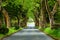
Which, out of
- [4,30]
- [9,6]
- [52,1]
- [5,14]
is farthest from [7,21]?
[4,30]

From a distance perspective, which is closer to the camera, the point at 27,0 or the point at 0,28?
the point at 0,28

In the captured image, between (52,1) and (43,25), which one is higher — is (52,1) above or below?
above

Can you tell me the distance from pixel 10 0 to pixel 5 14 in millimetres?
7129

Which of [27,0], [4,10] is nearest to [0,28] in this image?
[4,10]

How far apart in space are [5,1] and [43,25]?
1765cm

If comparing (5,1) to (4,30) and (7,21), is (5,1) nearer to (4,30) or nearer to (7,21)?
(4,30)

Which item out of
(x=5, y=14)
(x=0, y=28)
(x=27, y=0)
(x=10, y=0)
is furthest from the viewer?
(x=27, y=0)

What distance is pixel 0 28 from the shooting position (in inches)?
1273

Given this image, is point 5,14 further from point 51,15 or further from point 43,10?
point 51,15

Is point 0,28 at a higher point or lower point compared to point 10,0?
lower

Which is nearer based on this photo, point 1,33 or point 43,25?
point 1,33

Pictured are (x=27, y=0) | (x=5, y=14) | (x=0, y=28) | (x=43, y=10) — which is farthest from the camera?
(x=27, y=0)

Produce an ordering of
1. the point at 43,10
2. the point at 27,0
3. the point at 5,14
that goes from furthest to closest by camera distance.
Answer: the point at 27,0 → the point at 43,10 → the point at 5,14

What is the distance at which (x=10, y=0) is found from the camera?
42188 mm
